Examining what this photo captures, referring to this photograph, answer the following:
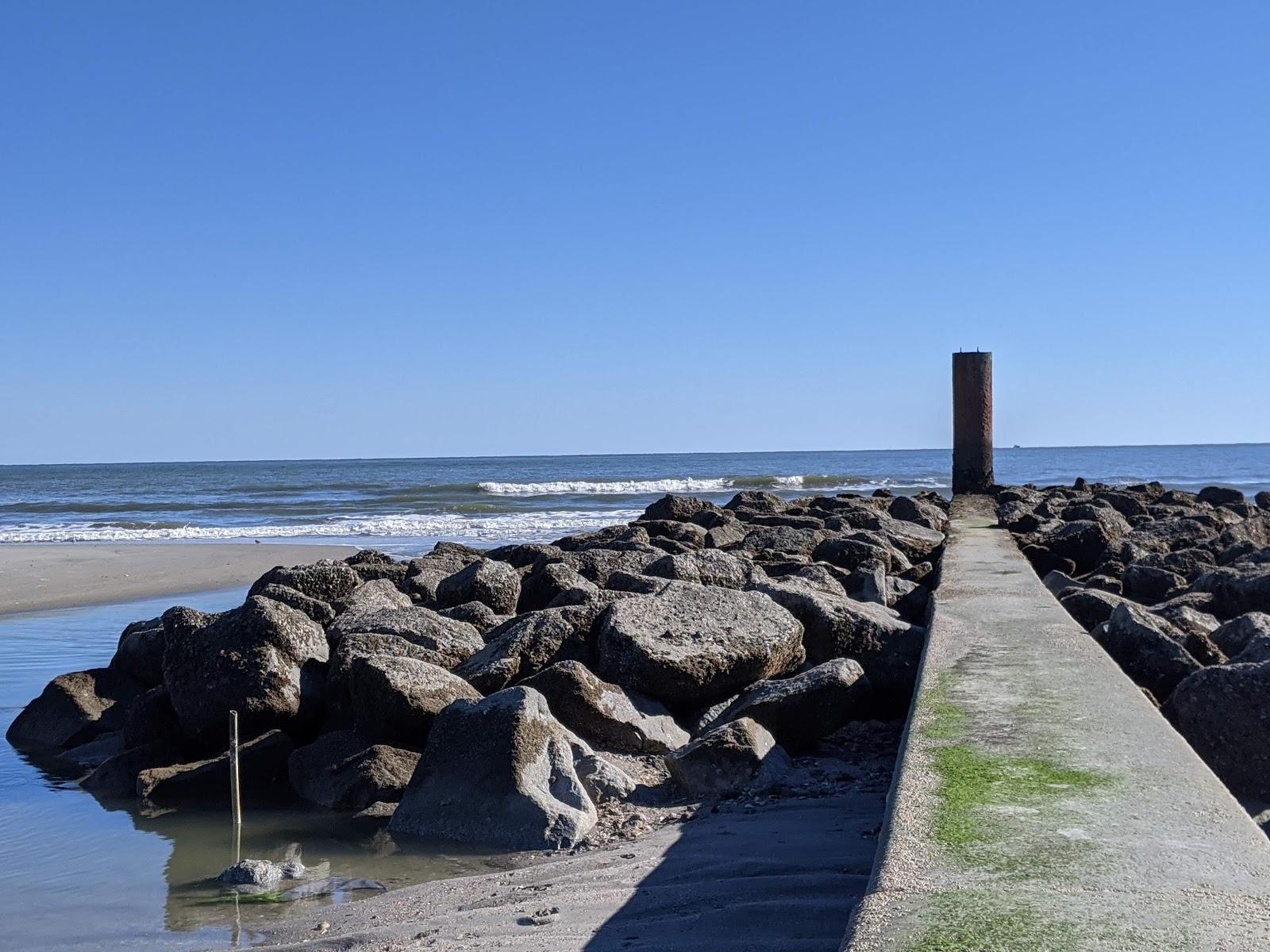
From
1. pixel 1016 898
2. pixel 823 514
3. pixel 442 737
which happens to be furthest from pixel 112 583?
pixel 1016 898

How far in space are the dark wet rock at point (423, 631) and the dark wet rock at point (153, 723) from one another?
0.79 metres

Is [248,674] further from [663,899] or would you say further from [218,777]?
[663,899]

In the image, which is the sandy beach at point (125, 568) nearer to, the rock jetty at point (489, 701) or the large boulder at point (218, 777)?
the rock jetty at point (489, 701)

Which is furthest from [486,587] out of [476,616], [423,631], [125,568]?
[125,568]

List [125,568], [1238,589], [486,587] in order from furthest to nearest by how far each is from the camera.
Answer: [125,568] → [486,587] → [1238,589]

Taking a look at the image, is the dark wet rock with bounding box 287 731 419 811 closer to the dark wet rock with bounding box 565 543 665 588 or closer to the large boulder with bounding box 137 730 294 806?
the large boulder with bounding box 137 730 294 806

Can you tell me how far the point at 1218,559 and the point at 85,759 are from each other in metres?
7.11


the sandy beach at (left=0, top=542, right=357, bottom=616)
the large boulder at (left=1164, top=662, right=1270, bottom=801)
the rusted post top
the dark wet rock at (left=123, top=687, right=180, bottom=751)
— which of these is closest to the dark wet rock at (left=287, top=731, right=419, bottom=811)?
the dark wet rock at (left=123, top=687, right=180, bottom=751)

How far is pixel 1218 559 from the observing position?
8094mm

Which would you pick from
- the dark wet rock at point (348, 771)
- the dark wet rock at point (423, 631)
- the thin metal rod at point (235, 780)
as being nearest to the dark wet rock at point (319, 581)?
the dark wet rock at point (423, 631)

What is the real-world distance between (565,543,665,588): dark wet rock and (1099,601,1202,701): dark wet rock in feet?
9.92

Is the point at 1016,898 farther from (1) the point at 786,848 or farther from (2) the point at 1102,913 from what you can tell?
(1) the point at 786,848

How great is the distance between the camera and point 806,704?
4672 millimetres

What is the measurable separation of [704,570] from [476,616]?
4.88 ft
